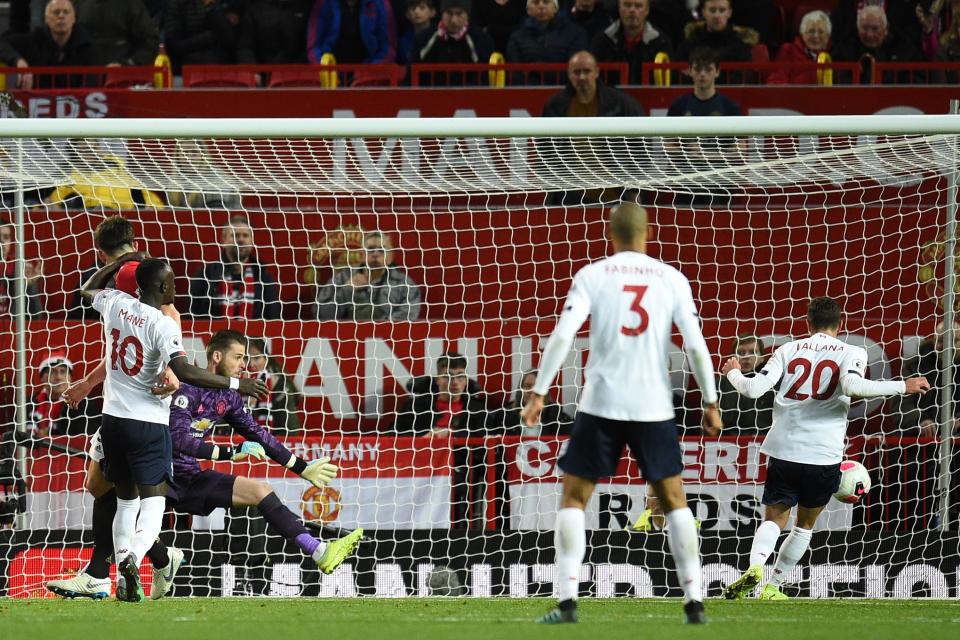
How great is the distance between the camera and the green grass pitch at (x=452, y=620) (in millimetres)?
5379

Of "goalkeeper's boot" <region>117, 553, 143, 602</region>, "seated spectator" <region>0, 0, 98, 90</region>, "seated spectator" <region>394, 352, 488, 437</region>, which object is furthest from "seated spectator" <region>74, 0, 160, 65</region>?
"goalkeeper's boot" <region>117, 553, 143, 602</region>

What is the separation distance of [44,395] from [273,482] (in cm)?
212

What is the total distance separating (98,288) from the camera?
22.7 ft

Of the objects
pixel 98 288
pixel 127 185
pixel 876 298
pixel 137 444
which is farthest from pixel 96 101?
pixel 876 298

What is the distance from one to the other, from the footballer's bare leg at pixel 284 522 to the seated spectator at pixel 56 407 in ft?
8.02

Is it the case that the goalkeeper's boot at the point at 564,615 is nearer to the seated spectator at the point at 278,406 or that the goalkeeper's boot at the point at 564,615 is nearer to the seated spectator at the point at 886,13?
the seated spectator at the point at 278,406

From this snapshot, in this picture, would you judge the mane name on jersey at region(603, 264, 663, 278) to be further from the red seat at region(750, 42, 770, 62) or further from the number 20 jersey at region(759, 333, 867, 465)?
the red seat at region(750, 42, 770, 62)

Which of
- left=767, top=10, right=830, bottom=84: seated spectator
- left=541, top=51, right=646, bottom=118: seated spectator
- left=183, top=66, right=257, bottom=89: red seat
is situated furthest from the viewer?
left=183, top=66, right=257, bottom=89: red seat

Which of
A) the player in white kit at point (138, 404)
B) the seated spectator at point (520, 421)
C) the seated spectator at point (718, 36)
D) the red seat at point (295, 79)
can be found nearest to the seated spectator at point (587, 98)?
the seated spectator at point (718, 36)

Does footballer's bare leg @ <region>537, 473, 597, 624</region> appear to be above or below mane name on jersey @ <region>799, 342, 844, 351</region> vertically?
below

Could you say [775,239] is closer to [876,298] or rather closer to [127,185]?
[876,298]

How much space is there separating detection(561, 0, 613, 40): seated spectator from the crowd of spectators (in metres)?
0.01

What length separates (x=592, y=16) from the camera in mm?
12328

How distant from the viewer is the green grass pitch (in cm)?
538
